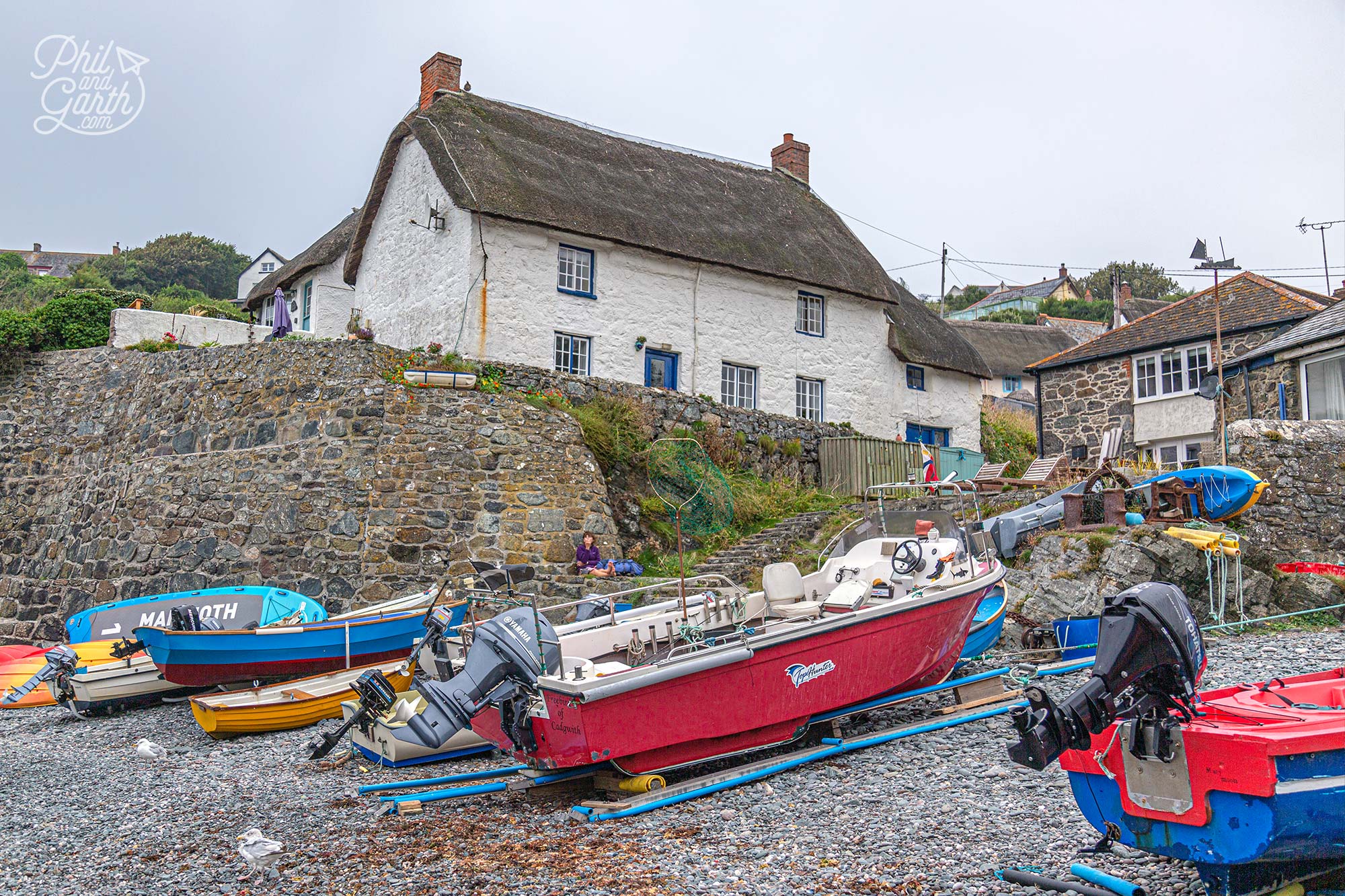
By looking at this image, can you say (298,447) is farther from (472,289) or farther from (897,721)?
(897,721)

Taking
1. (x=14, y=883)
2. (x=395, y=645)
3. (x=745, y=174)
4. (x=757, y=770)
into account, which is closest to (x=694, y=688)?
(x=757, y=770)

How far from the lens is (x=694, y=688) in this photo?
285 inches

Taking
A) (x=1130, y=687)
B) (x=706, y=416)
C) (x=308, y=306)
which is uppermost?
(x=308, y=306)

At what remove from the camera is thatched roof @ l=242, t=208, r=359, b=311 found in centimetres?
2256

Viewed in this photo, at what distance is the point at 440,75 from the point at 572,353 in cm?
693

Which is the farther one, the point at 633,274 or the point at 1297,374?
the point at 633,274

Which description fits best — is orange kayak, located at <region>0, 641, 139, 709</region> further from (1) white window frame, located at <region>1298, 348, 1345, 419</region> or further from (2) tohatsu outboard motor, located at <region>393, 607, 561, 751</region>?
(1) white window frame, located at <region>1298, 348, 1345, 419</region>

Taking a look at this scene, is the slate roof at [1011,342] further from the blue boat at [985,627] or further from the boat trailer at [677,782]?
the boat trailer at [677,782]

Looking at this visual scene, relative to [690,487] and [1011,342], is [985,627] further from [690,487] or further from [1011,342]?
[1011,342]

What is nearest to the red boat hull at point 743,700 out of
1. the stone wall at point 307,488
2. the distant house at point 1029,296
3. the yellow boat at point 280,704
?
the yellow boat at point 280,704

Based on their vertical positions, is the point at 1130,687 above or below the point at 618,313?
below

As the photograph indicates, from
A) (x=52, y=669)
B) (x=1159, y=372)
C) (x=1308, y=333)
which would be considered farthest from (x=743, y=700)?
(x=1159, y=372)

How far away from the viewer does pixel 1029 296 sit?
60312 millimetres

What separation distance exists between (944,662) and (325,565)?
8.79m
